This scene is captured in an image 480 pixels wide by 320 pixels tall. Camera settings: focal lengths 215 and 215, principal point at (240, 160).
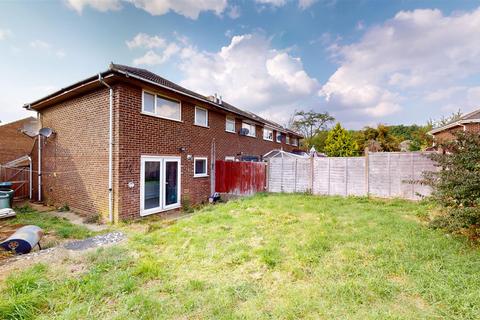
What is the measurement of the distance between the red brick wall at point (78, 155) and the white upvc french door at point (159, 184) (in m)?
1.25

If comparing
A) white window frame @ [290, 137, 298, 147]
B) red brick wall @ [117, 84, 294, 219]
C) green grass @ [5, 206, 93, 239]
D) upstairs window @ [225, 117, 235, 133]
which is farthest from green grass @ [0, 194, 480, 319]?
white window frame @ [290, 137, 298, 147]

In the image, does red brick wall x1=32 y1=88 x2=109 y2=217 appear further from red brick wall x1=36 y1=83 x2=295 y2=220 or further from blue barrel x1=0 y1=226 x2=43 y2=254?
blue barrel x1=0 y1=226 x2=43 y2=254

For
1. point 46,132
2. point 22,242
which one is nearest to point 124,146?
point 22,242

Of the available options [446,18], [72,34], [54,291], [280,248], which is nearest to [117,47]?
[72,34]

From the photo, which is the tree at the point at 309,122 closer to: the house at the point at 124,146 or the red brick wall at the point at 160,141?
the red brick wall at the point at 160,141

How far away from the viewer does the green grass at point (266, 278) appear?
2711mm

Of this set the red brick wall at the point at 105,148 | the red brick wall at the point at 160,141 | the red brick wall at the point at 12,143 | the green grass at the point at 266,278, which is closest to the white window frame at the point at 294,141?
the red brick wall at the point at 160,141

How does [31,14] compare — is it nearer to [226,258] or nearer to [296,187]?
[226,258]

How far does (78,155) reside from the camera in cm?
882

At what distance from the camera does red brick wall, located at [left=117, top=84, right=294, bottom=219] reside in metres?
7.57

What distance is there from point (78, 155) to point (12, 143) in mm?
14332

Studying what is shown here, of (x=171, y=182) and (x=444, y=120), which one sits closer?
(x=171, y=182)

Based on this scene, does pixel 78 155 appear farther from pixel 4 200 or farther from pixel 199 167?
pixel 199 167

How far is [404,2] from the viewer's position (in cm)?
830
